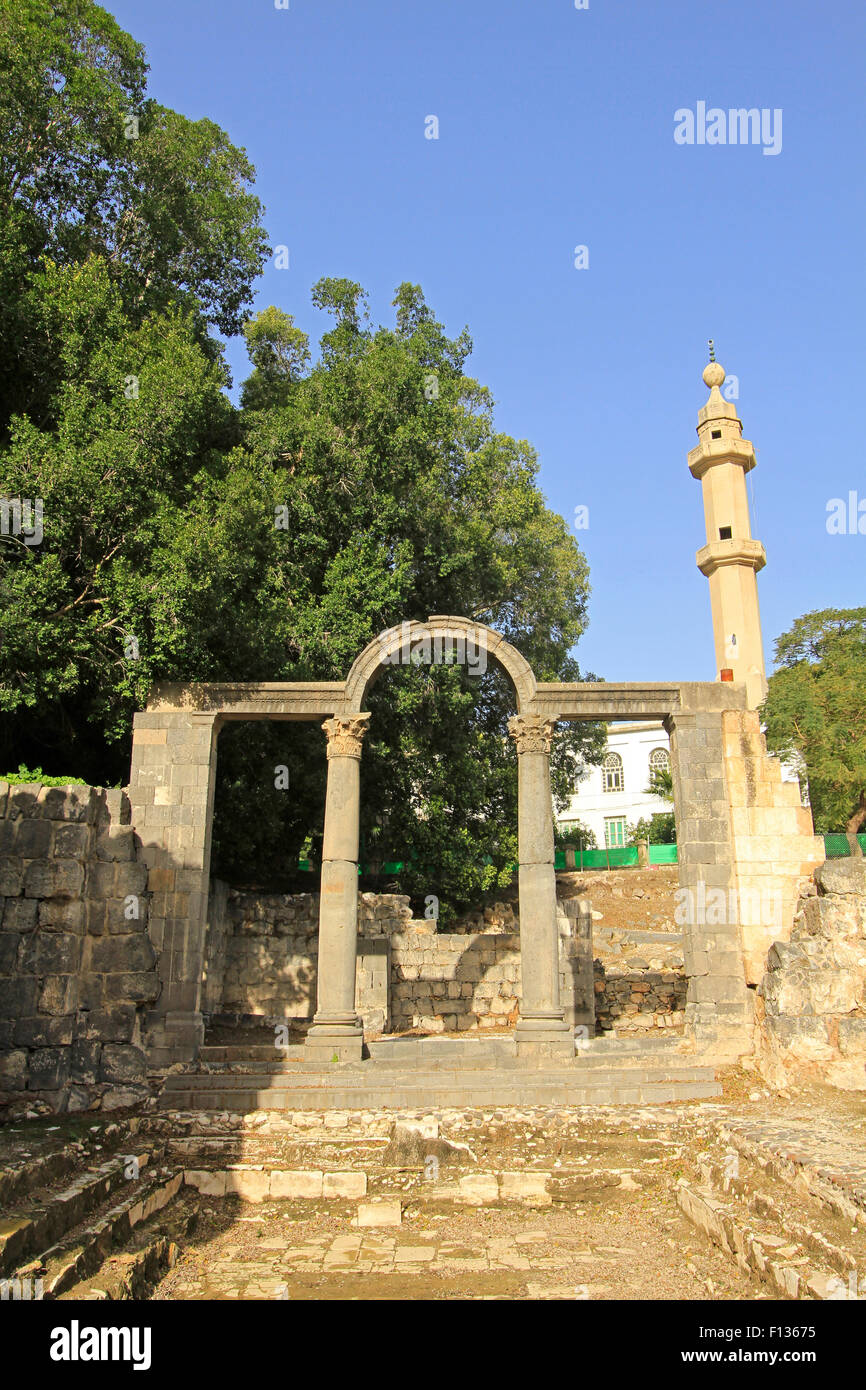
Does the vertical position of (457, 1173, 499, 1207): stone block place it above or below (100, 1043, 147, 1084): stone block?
below

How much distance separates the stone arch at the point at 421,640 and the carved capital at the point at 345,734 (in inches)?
6.1

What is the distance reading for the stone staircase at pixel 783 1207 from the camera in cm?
589

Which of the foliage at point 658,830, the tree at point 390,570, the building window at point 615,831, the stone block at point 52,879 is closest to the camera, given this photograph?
the stone block at point 52,879

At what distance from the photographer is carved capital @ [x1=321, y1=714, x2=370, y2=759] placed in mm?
13586

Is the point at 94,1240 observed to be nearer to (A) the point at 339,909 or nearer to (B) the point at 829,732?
(A) the point at 339,909

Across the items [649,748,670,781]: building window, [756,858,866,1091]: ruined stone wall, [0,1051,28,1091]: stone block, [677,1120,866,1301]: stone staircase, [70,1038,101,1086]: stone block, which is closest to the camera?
[677,1120,866,1301]: stone staircase

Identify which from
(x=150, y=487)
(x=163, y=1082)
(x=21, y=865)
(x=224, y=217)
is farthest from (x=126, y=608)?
(x=224, y=217)

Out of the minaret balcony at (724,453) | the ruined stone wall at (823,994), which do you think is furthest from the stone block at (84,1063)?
the minaret balcony at (724,453)

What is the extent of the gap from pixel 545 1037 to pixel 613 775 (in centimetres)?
4807

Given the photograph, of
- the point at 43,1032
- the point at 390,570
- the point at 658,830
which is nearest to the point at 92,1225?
the point at 43,1032

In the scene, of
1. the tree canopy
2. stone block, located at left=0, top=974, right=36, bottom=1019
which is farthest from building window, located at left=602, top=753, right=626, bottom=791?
stone block, located at left=0, top=974, right=36, bottom=1019

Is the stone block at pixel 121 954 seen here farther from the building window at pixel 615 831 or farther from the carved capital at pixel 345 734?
the building window at pixel 615 831

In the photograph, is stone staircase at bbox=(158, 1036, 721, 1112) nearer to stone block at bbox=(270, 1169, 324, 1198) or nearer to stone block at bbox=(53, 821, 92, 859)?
stone block at bbox=(270, 1169, 324, 1198)

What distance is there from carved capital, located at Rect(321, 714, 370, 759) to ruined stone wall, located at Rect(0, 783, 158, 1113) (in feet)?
9.82
